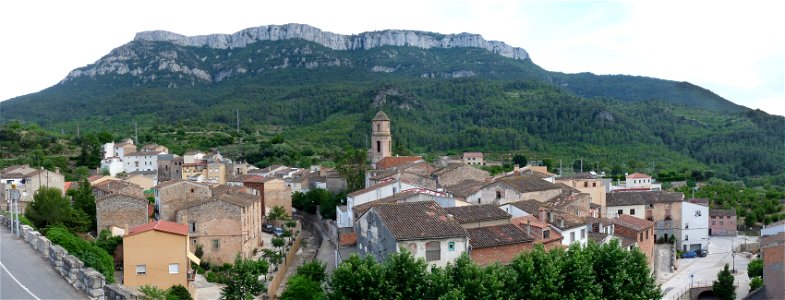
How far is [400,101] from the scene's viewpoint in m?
125

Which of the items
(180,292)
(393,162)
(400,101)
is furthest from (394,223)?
(400,101)

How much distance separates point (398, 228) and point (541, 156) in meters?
75.3

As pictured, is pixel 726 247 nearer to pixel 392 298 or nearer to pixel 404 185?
pixel 404 185

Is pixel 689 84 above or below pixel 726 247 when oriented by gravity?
above

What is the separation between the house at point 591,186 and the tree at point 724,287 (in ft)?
31.4

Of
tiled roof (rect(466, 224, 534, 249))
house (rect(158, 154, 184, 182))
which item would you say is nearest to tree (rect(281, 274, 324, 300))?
tiled roof (rect(466, 224, 534, 249))

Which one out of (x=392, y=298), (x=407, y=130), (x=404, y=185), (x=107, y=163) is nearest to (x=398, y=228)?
(x=392, y=298)

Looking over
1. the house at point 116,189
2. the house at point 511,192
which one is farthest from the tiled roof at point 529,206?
the house at point 116,189

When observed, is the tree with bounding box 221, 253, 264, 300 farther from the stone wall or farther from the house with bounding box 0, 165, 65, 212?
the house with bounding box 0, 165, 65, 212

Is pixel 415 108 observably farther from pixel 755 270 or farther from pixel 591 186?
pixel 755 270

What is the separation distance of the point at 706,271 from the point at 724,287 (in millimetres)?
6714

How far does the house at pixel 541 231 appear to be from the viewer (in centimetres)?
2666

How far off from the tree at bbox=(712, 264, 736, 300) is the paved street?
1133mm

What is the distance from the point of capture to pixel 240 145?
89.6 meters
